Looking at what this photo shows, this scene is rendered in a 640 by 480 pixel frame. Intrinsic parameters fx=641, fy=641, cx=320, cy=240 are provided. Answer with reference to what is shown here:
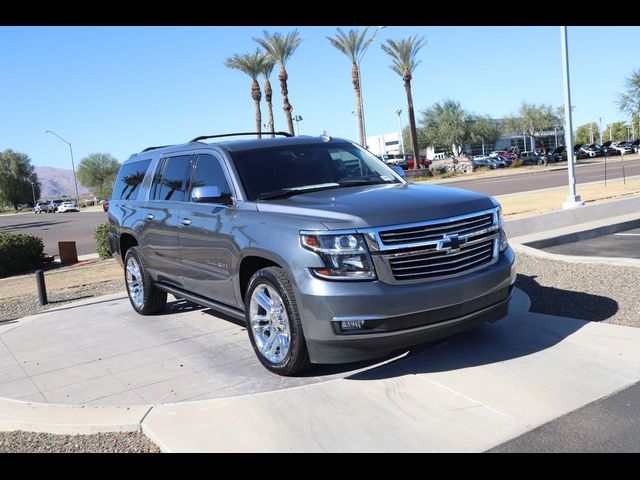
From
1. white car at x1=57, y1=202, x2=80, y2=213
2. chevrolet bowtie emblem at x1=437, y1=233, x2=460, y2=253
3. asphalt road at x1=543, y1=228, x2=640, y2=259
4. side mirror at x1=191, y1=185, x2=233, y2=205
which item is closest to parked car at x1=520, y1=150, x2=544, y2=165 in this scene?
white car at x1=57, y1=202, x2=80, y2=213

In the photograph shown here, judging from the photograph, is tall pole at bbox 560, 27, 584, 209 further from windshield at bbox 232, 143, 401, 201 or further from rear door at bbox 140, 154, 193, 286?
rear door at bbox 140, 154, 193, 286

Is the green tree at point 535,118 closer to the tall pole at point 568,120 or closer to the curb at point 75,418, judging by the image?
the tall pole at point 568,120

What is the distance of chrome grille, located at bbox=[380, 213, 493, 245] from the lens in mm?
4434

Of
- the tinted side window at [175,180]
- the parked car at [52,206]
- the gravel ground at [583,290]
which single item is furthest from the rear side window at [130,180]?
the parked car at [52,206]

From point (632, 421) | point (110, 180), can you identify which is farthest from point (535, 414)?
point (110, 180)

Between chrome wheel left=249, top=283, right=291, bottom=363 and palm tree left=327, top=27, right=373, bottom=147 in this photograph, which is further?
palm tree left=327, top=27, right=373, bottom=147

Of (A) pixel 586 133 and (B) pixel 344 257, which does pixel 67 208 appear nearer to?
(B) pixel 344 257

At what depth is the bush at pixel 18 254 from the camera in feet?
51.6

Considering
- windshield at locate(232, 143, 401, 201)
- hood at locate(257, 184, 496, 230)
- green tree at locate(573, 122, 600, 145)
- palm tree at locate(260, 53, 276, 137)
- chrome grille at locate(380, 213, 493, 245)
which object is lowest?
chrome grille at locate(380, 213, 493, 245)

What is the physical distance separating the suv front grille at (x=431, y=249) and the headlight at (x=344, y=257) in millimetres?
82

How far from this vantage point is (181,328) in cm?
695

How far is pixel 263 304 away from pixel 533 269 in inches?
187

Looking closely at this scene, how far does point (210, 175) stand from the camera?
603 centimetres

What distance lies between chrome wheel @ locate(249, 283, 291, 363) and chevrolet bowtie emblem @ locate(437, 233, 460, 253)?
1.24 metres
